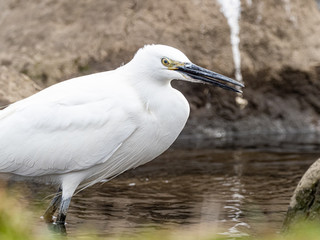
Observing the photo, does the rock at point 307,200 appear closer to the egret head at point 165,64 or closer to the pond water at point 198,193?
the pond water at point 198,193

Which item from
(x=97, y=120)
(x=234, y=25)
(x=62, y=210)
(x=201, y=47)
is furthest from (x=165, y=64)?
(x=234, y=25)

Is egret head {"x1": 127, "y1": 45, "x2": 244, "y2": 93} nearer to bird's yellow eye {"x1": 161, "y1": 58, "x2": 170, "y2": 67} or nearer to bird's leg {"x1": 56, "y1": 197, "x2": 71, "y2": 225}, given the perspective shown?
bird's yellow eye {"x1": 161, "y1": 58, "x2": 170, "y2": 67}

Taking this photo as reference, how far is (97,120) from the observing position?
559 cm

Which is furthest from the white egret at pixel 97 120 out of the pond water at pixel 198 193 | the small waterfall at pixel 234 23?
the small waterfall at pixel 234 23

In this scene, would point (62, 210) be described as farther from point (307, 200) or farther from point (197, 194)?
point (307, 200)

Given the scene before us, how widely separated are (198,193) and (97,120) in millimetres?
2025

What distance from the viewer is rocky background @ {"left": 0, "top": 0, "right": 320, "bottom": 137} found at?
35.2 ft

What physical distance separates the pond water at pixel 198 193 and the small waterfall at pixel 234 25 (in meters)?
1.47

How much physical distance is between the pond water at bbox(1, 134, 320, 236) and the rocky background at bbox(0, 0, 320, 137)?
1.25 meters

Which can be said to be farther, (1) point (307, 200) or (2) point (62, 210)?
(2) point (62, 210)

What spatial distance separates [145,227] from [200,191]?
166cm

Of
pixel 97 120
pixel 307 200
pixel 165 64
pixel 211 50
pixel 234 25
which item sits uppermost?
pixel 234 25

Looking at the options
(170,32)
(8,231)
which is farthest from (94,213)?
(170,32)

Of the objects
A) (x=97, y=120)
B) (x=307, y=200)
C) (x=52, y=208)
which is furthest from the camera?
(x=52, y=208)
